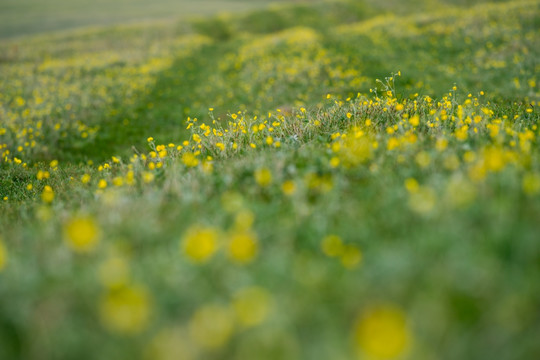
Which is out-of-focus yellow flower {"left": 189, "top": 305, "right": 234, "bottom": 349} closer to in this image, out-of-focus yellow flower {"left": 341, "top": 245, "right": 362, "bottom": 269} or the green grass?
out-of-focus yellow flower {"left": 341, "top": 245, "right": 362, "bottom": 269}

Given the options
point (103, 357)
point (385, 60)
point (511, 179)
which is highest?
point (385, 60)

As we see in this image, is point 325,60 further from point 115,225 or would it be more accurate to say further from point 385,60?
point 115,225

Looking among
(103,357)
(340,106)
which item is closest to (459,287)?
(103,357)

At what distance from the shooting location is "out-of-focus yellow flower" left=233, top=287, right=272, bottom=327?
1987 mm

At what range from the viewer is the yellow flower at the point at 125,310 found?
2006 mm

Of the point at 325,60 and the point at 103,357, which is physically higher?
the point at 325,60

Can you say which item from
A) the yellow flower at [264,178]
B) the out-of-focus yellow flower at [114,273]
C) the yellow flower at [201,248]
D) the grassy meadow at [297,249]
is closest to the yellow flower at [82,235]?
the grassy meadow at [297,249]

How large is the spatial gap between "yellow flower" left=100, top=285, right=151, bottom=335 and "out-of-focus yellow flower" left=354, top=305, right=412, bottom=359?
1.25 metres

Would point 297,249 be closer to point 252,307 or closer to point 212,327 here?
point 252,307

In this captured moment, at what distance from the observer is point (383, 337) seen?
64.5 inches

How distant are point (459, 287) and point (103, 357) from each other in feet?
7.08

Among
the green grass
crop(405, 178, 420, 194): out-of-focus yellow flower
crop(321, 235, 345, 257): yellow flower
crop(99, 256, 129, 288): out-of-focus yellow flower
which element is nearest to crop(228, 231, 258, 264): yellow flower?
crop(321, 235, 345, 257): yellow flower

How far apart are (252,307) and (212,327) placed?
25cm

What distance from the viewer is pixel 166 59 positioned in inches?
750
